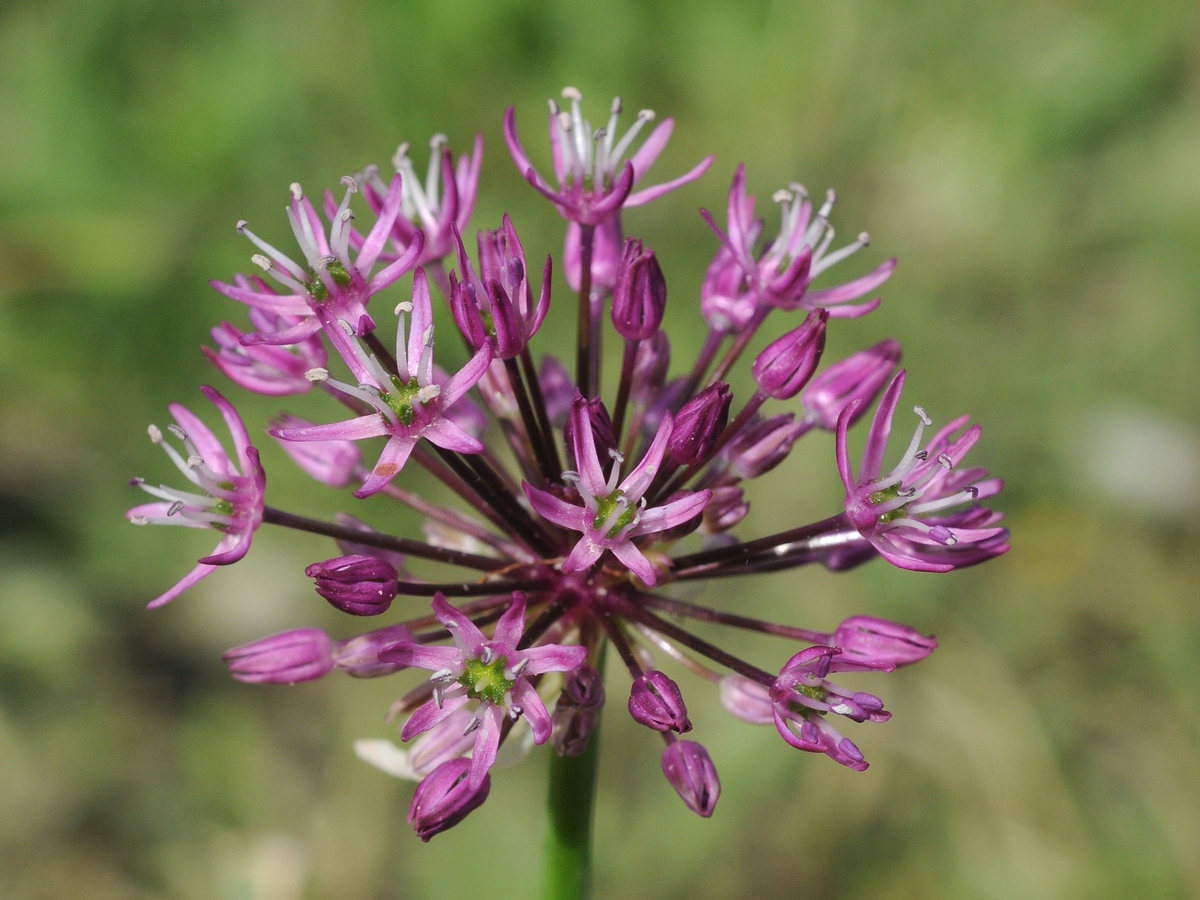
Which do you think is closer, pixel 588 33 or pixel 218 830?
pixel 218 830

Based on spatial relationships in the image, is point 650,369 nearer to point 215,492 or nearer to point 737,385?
point 215,492

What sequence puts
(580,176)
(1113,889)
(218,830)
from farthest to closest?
(218,830), (1113,889), (580,176)

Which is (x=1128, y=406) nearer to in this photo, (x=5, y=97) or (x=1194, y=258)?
(x=1194, y=258)

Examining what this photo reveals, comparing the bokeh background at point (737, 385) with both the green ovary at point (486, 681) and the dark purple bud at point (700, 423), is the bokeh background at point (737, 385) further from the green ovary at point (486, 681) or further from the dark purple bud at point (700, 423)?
the dark purple bud at point (700, 423)

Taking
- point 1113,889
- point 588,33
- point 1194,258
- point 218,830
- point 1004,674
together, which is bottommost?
point 218,830

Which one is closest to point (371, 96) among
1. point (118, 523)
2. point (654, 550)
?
point (118, 523)

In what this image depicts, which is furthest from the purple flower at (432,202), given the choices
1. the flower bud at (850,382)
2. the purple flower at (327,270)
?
the flower bud at (850,382)

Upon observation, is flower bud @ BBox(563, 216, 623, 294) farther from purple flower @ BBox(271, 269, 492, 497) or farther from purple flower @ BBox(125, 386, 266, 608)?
purple flower @ BBox(125, 386, 266, 608)
